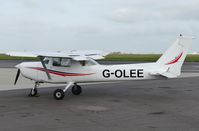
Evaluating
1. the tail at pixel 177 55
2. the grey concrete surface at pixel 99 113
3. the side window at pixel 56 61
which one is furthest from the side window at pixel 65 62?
the tail at pixel 177 55

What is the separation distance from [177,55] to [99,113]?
4.77 m

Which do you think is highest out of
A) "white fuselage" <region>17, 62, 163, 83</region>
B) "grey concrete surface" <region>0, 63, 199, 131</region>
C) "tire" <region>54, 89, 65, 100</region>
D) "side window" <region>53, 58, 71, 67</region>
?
"side window" <region>53, 58, 71, 67</region>

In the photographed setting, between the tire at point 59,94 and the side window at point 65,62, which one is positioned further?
the side window at point 65,62

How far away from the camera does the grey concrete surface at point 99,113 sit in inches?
299

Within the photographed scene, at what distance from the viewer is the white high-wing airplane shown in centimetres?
1234

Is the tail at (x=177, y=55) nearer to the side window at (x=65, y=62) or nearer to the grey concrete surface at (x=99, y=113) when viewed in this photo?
the grey concrete surface at (x=99, y=113)

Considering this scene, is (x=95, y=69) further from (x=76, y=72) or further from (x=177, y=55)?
(x=177, y=55)

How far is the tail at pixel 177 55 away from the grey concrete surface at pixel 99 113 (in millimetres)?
1204

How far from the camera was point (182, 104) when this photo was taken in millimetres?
11055

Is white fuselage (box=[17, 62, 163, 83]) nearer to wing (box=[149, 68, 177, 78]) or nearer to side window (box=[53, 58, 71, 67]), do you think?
side window (box=[53, 58, 71, 67])

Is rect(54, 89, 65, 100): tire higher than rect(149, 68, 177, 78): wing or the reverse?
the reverse

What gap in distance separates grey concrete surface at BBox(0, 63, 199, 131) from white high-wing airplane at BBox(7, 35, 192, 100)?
79 centimetres

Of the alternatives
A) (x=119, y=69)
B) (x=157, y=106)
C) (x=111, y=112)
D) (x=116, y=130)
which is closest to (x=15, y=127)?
(x=116, y=130)

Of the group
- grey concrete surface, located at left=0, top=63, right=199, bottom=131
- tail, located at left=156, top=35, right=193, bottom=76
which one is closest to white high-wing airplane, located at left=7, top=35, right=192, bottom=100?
tail, located at left=156, top=35, right=193, bottom=76
